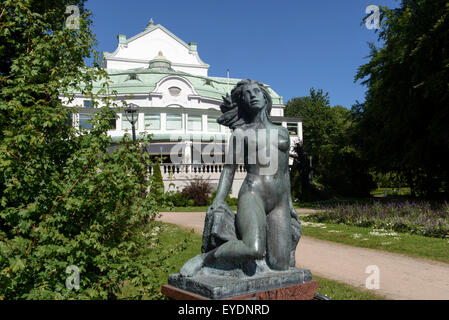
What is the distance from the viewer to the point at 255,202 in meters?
4.04

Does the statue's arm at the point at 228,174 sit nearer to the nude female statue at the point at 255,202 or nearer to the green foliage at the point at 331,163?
the nude female statue at the point at 255,202

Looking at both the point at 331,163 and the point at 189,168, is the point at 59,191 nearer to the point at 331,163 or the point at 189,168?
the point at 189,168

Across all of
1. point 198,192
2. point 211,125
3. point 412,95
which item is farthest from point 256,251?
point 211,125

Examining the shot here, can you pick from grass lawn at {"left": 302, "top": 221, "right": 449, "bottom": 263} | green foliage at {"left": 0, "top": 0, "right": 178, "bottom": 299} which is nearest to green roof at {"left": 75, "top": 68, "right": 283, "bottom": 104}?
grass lawn at {"left": 302, "top": 221, "right": 449, "bottom": 263}

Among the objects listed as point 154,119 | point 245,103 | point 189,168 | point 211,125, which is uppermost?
point 154,119

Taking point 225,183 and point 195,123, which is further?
point 195,123

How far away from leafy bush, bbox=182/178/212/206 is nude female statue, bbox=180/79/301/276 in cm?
2011

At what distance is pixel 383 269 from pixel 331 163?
2962cm

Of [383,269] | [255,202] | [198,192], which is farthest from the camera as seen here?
[198,192]

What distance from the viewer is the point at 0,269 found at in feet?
12.0

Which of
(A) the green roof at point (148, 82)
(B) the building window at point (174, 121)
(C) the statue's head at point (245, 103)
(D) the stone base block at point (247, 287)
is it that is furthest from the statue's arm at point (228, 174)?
(A) the green roof at point (148, 82)

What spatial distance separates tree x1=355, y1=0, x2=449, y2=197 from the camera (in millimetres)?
Answer: 15781
